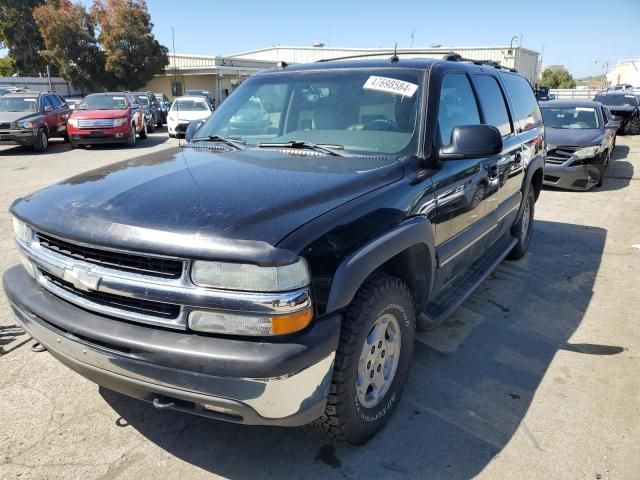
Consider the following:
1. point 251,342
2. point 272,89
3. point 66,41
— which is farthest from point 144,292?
point 66,41

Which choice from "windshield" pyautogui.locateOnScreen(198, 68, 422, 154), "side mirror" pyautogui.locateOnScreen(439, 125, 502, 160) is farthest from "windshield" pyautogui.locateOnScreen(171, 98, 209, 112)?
"side mirror" pyautogui.locateOnScreen(439, 125, 502, 160)

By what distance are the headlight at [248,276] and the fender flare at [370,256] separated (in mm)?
184

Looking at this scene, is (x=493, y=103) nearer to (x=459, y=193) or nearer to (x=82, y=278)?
(x=459, y=193)

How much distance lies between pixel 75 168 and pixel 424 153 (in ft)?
34.9

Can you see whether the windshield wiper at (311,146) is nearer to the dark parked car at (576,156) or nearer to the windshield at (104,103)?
the dark parked car at (576,156)

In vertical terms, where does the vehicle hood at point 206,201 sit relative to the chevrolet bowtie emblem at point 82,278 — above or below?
above

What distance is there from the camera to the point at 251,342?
197cm

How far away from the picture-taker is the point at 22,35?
44.7m

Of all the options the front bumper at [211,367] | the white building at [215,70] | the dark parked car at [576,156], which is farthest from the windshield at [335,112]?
the white building at [215,70]

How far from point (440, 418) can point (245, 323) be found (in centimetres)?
146

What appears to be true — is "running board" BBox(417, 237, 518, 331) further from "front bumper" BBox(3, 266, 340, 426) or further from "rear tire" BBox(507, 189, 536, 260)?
"front bumper" BBox(3, 266, 340, 426)

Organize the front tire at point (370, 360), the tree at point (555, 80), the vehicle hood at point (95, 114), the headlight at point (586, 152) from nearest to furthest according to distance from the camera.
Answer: the front tire at point (370, 360)
the headlight at point (586, 152)
the vehicle hood at point (95, 114)
the tree at point (555, 80)

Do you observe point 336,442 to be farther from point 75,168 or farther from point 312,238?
point 75,168

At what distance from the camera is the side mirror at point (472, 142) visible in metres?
2.89
